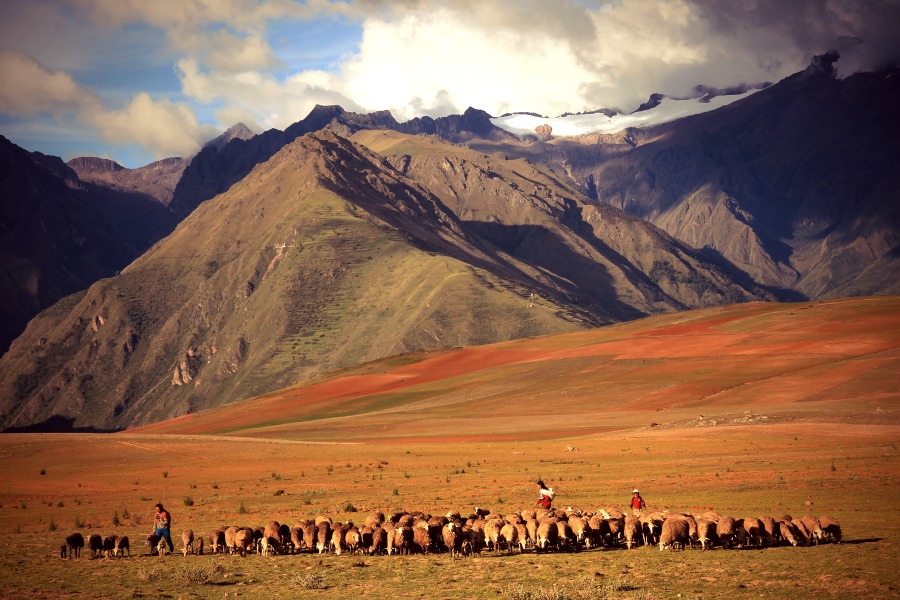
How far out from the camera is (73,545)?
37.2 meters

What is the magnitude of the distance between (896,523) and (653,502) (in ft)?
39.6

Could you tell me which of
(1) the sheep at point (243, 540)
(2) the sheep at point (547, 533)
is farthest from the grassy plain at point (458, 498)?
(1) the sheep at point (243, 540)

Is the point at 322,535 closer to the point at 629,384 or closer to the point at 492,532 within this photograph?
the point at 492,532

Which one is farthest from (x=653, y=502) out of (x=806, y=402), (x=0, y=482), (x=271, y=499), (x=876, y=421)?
(x=806, y=402)

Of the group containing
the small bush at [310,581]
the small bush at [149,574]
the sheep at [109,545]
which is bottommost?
the small bush at [310,581]

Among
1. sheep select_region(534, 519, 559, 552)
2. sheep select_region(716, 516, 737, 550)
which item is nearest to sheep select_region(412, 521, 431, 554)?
sheep select_region(534, 519, 559, 552)

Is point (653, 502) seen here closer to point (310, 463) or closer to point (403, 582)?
point (403, 582)

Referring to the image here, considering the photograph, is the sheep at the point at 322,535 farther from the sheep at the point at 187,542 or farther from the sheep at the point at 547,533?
the sheep at the point at 547,533

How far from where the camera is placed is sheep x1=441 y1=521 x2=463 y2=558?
36.8 meters

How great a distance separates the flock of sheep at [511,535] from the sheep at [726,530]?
4 centimetres

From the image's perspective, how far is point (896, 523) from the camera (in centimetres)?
4081

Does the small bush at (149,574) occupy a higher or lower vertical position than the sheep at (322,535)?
lower

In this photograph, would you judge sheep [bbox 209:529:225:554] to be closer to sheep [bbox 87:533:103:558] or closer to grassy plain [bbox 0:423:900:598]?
grassy plain [bbox 0:423:900:598]

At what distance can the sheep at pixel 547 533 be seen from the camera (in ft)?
123
